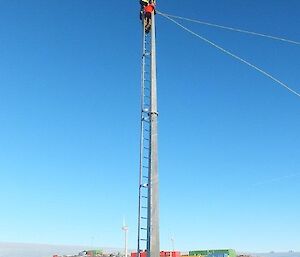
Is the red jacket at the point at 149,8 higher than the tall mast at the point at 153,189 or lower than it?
higher

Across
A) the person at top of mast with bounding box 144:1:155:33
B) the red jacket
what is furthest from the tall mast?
→ the red jacket

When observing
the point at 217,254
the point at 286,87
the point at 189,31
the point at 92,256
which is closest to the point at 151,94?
the point at 189,31

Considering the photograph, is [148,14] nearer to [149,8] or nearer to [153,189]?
[149,8]

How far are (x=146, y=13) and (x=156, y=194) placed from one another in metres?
12.5

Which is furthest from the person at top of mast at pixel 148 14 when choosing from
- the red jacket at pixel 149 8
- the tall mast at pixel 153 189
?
the tall mast at pixel 153 189

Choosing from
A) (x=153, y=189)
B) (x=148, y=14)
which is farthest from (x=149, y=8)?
(x=153, y=189)

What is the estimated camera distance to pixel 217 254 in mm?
178500

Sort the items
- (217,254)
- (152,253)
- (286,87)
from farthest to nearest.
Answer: (217,254) → (286,87) → (152,253)

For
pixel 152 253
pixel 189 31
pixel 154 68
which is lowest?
pixel 152 253

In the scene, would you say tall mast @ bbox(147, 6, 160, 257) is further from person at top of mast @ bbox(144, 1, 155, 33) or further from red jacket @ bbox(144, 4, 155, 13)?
red jacket @ bbox(144, 4, 155, 13)

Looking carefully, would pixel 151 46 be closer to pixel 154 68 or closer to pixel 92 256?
pixel 154 68

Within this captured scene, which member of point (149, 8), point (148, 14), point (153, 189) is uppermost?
point (149, 8)

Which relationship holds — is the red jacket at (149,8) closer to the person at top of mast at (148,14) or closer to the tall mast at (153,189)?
the person at top of mast at (148,14)

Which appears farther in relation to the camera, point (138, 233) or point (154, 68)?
point (154, 68)
